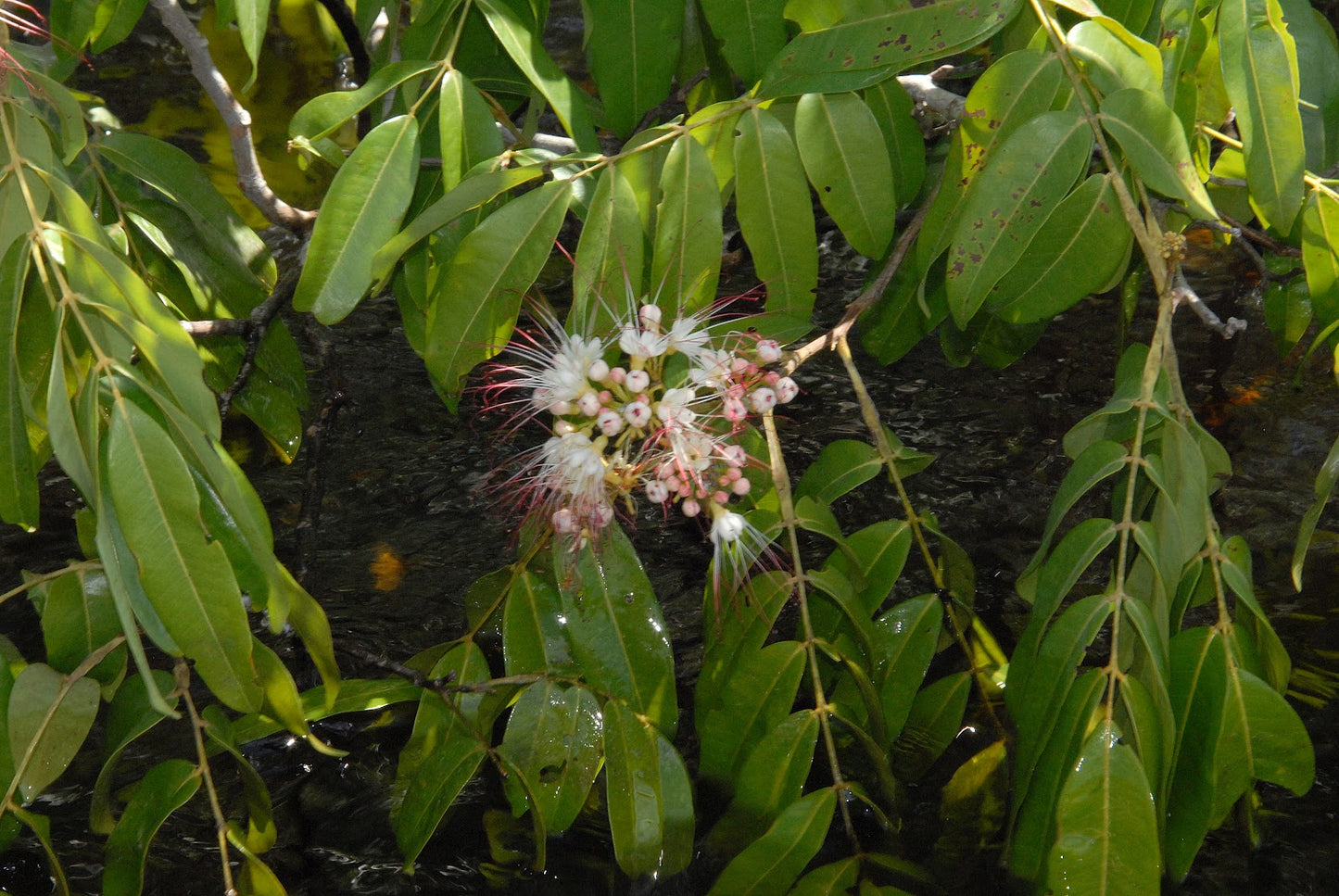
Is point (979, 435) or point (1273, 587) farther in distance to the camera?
point (979, 435)

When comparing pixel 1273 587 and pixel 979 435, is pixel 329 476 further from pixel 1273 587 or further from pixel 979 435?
pixel 1273 587

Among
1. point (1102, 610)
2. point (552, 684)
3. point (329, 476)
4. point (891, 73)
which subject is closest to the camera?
point (1102, 610)

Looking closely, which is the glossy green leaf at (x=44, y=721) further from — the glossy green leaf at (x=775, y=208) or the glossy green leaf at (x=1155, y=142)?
the glossy green leaf at (x=1155, y=142)

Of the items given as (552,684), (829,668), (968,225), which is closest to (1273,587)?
(829,668)

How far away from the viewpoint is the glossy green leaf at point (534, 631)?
1.36 m

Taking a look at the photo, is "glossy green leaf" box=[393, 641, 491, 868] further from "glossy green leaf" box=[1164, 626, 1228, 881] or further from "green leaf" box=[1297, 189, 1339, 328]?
"green leaf" box=[1297, 189, 1339, 328]

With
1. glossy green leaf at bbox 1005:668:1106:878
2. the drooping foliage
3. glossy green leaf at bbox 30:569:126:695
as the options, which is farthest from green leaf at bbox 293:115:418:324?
glossy green leaf at bbox 1005:668:1106:878

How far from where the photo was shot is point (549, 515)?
1249mm

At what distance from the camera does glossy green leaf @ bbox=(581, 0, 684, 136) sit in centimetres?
138

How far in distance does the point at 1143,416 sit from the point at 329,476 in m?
1.61

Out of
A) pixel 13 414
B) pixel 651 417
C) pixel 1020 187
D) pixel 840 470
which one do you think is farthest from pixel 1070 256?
pixel 13 414

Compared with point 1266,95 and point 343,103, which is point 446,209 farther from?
point 1266,95

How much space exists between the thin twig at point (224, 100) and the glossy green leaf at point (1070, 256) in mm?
1141

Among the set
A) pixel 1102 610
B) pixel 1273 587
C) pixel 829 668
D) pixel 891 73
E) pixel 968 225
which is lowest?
pixel 1273 587
